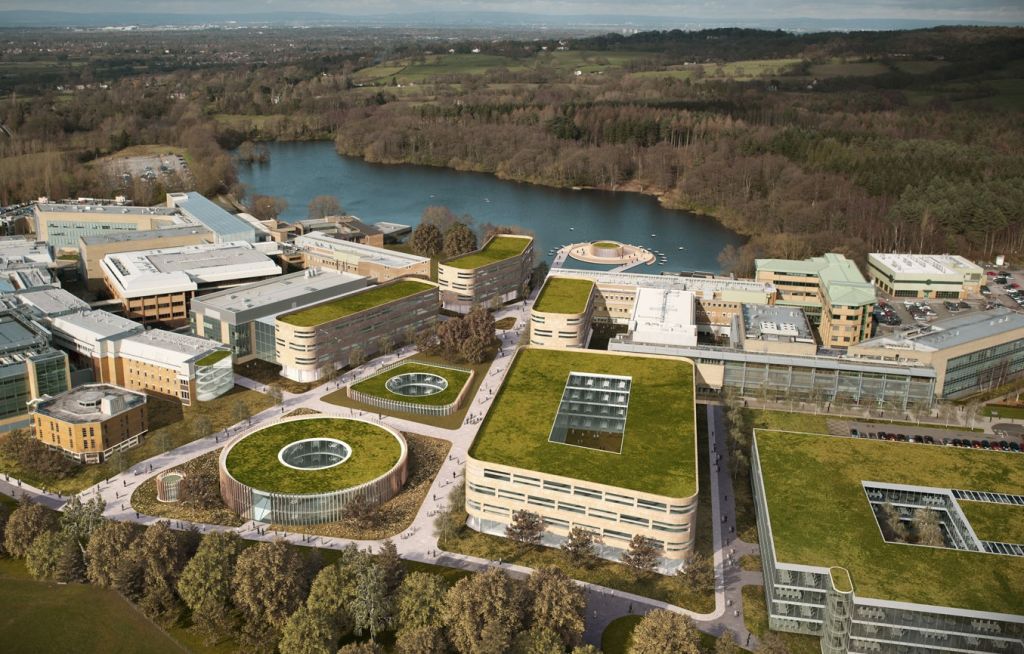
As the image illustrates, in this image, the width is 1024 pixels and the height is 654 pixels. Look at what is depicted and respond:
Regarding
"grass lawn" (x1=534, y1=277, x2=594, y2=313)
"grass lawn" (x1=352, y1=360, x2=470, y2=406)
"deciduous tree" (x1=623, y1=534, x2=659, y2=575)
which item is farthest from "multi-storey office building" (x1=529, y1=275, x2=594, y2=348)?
"deciduous tree" (x1=623, y1=534, x2=659, y2=575)

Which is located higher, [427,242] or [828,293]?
[828,293]

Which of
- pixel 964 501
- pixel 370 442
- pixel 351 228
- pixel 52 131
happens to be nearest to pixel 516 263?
pixel 351 228

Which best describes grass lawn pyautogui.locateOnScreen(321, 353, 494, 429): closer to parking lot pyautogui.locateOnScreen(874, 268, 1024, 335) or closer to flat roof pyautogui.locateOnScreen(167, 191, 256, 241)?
flat roof pyautogui.locateOnScreen(167, 191, 256, 241)

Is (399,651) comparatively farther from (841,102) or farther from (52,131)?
(841,102)

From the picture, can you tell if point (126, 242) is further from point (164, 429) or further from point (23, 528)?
point (23, 528)

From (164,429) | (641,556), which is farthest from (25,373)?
(641,556)

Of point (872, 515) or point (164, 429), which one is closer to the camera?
point (872, 515)
